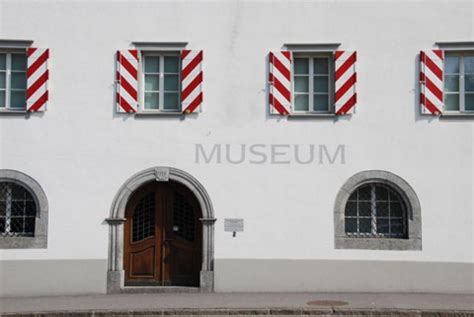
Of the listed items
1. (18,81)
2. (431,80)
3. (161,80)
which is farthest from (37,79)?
(431,80)

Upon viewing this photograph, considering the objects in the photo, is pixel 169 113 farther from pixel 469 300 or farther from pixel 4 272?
pixel 469 300

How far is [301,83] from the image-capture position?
12.5 metres

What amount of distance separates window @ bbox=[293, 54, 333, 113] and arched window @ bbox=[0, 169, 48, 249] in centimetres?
502

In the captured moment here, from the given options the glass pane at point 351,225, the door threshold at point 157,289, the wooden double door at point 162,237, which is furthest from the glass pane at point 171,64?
the glass pane at point 351,225

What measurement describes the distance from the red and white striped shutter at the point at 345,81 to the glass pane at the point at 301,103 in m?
0.57

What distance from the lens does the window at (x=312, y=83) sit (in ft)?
40.9

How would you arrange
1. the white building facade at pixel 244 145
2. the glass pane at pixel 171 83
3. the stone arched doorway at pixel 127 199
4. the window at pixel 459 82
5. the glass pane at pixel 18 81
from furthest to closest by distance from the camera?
the glass pane at pixel 171 83
the glass pane at pixel 18 81
the window at pixel 459 82
the stone arched doorway at pixel 127 199
the white building facade at pixel 244 145

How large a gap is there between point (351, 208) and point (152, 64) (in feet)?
15.0

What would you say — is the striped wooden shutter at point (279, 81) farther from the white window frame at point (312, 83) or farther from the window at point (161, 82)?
the window at point (161, 82)

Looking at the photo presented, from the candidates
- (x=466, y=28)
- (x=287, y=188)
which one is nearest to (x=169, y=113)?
(x=287, y=188)

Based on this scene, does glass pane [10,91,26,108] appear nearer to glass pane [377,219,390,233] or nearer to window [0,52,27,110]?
window [0,52,27,110]

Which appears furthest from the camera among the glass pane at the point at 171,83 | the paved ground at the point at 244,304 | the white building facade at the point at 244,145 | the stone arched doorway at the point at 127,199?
the glass pane at the point at 171,83

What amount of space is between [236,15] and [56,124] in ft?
12.7

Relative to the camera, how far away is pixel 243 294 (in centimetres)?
1183
